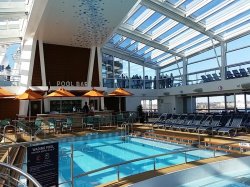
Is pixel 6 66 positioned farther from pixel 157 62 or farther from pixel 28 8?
pixel 157 62

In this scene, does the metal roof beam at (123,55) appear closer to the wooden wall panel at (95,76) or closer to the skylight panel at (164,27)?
the wooden wall panel at (95,76)

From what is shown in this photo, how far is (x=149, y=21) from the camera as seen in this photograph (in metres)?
16.3

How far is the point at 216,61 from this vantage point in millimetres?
19031

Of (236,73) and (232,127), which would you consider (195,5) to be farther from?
(232,127)

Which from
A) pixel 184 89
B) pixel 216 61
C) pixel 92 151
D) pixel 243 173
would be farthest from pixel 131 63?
pixel 243 173

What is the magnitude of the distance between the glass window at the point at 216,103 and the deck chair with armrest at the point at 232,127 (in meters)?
8.05

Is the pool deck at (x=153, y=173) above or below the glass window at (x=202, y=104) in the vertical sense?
below

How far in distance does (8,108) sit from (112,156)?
9.61m

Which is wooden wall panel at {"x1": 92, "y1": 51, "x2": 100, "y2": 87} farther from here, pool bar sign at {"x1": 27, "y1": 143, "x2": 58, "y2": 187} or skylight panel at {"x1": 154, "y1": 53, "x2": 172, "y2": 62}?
pool bar sign at {"x1": 27, "y1": 143, "x2": 58, "y2": 187}

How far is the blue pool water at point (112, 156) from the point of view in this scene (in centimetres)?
666

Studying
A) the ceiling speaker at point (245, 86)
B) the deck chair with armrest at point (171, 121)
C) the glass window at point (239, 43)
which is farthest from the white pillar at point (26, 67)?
the glass window at point (239, 43)

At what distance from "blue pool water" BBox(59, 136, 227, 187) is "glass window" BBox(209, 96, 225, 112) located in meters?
8.80

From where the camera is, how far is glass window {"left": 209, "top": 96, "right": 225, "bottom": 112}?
19281 millimetres

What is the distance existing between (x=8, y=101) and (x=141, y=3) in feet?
31.7
